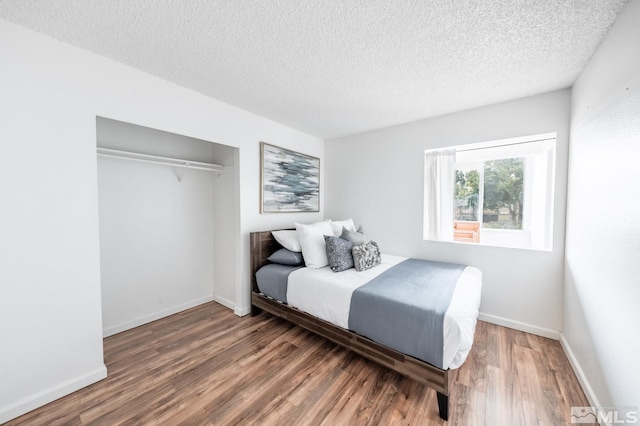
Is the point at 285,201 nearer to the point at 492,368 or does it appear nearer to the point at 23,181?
the point at 23,181

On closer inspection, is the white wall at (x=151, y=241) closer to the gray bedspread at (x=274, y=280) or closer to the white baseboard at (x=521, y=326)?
the gray bedspread at (x=274, y=280)

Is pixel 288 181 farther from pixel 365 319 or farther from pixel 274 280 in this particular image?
pixel 365 319

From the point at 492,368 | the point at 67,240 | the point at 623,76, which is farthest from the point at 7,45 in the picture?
the point at 492,368

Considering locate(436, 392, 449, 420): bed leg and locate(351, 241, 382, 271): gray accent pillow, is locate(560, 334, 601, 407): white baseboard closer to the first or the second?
locate(436, 392, 449, 420): bed leg

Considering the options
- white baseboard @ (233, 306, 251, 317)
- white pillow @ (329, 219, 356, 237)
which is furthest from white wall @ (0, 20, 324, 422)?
white pillow @ (329, 219, 356, 237)

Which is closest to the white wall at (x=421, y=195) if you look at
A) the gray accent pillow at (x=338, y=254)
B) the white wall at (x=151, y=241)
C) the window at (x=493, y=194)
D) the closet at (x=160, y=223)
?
the window at (x=493, y=194)

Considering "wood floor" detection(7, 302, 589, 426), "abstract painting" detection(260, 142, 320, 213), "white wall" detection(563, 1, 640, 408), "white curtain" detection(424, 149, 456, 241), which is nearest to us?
"white wall" detection(563, 1, 640, 408)

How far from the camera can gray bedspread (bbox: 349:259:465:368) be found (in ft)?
4.92

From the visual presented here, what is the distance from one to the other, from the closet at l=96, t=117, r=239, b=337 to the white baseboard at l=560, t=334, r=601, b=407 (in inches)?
125

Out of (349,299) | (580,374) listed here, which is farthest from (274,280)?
(580,374)

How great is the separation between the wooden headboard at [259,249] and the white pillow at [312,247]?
0.48m

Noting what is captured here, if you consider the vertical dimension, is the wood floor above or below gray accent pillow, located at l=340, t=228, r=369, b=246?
below

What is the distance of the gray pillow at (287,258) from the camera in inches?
104

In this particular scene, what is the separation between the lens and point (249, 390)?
163 cm
